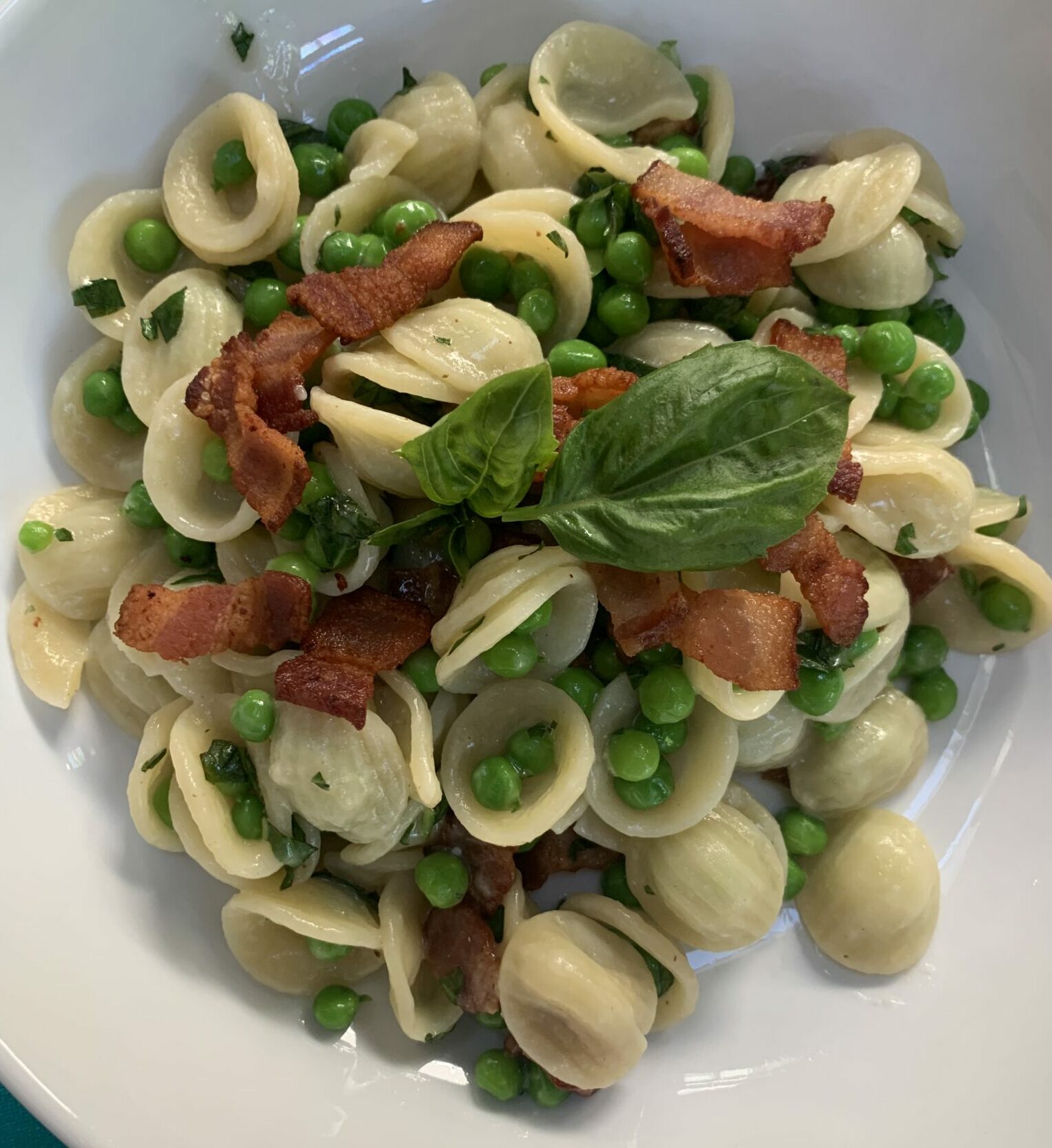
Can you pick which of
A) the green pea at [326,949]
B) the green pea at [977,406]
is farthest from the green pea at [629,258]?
the green pea at [326,949]

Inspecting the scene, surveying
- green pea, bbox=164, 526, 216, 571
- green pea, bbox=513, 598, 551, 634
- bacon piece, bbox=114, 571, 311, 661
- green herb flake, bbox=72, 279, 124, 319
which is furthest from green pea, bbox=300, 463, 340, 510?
green herb flake, bbox=72, 279, 124, 319

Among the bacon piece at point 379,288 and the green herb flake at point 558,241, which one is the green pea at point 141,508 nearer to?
the bacon piece at point 379,288

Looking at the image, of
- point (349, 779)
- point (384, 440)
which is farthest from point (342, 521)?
point (349, 779)

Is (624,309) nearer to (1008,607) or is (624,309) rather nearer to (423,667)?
(423,667)

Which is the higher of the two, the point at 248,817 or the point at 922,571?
the point at 248,817

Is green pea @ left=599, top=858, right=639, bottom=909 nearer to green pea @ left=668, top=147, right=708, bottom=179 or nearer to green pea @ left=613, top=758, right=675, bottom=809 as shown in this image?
green pea @ left=613, top=758, right=675, bottom=809

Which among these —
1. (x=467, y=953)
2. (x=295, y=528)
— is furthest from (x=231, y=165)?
(x=467, y=953)
